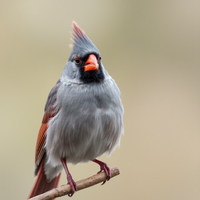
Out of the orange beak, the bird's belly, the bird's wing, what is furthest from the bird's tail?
the orange beak

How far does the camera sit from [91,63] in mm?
2215

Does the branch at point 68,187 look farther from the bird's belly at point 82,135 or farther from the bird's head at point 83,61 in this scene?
the bird's head at point 83,61

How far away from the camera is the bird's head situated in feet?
7.41

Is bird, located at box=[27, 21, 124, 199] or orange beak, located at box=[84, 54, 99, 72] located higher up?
orange beak, located at box=[84, 54, 99, 72]

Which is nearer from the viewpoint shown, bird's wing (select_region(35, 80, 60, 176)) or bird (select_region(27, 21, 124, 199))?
bird (select_region(27, 21, 124, 199))

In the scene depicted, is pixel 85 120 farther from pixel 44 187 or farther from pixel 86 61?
pixel 44 187

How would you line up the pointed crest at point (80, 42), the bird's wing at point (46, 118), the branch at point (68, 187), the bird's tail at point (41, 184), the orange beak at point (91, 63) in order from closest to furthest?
the branch at point (68, 187) → the orange beak at point (91, 63) → the pointed crest at point (80, 42) → the bird's wing at point (46, 118) → the bird's tail at point (41, 184)

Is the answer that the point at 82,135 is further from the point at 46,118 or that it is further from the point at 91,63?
the point at 91,63

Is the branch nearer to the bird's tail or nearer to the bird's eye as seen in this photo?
the bird's tail

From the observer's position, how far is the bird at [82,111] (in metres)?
2.34

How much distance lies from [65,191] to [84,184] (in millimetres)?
159

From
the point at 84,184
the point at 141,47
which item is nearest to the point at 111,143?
the point at 84,184

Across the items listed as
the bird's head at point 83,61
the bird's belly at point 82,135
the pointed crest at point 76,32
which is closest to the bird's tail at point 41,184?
the bird's belly at point 82,135

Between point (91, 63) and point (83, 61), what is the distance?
14 cm
